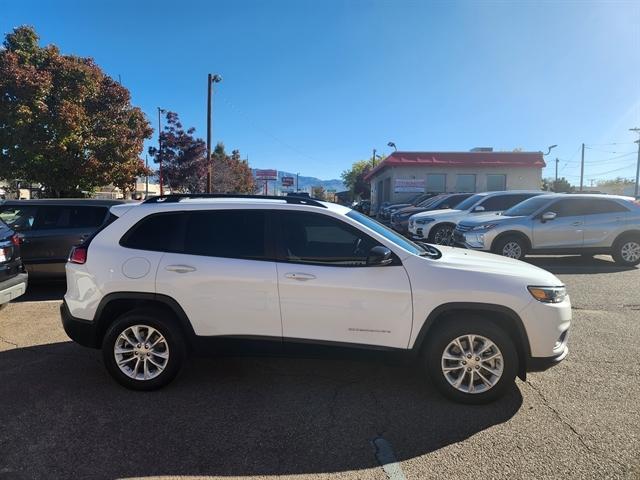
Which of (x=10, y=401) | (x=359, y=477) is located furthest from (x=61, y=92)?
(x=359, y=477)

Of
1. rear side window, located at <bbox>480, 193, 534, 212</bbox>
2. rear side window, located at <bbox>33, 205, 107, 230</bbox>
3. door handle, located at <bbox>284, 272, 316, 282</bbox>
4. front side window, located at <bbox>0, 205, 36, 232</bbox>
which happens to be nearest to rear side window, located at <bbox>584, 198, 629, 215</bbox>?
rear side window, located at <bbox>480, 193, 534, 212</bbox>

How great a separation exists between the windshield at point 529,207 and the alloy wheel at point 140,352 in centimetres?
925

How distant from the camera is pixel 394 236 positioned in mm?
4332

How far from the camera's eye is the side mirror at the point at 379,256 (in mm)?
3730

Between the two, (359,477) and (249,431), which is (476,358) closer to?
(359,477)

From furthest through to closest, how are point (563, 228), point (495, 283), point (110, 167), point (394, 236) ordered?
1. point (110, 167)
2. point (563, 228)
3. point (394, 236)
4. point (495, 283)

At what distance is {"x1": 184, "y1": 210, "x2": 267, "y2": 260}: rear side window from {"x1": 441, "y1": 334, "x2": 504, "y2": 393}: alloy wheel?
175 centimetres

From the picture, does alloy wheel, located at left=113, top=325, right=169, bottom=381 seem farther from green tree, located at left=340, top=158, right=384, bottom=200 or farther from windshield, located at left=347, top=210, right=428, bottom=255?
green tree, located at left=340, top=158, right=384, bottom=200

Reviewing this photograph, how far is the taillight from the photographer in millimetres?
4168

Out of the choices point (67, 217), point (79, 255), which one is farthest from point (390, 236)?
point (67, 217)

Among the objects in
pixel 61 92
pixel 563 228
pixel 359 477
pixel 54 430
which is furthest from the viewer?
pixel 61 92

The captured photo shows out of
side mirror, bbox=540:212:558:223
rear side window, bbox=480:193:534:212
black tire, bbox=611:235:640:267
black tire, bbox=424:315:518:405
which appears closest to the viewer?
black tire, bbox=424:315:518:405

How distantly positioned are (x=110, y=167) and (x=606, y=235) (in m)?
15.0

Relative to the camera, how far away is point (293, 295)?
383 cm
